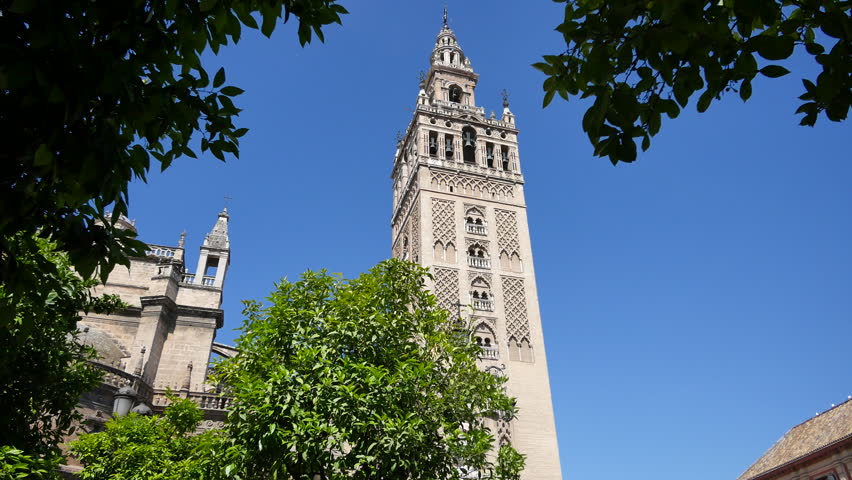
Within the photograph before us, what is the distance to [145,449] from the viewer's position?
13.8 m

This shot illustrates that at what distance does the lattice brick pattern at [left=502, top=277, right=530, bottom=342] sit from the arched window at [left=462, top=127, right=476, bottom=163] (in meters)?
9.42

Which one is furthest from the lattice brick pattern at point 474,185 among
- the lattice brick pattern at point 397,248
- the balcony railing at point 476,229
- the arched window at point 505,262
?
the lattice brick pattern at point 397,248

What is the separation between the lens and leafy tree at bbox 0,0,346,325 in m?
3.45

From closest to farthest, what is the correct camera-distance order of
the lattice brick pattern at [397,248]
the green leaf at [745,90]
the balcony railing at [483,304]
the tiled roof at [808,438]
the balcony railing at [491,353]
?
the green leaf at [745,90] → the tiled roof at [808,438] → the balcony railing at [491,353] → the balcony railing at [483,304] → the lattice brick pattern at [397,248]

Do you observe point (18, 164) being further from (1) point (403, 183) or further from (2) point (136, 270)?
(1) point (403, 183)

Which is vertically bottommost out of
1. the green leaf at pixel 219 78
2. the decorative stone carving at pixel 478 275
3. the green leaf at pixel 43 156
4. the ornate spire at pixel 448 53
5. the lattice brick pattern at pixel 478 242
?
the green leaf at pixel 43 156

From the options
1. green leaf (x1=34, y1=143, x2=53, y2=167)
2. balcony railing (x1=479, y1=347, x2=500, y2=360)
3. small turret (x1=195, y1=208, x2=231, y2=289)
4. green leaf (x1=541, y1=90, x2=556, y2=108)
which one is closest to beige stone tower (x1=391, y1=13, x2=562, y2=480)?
balcony railing (x1=479, y1=347, x2=500, y2=360)

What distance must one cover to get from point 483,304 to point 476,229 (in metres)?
4.87

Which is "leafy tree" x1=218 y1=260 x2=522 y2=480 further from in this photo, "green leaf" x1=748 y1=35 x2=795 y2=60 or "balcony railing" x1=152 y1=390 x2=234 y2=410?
"green leaf" x1=748 y1=35 x2=795 y2=60

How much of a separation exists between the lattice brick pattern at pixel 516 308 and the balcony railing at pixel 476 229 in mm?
3091

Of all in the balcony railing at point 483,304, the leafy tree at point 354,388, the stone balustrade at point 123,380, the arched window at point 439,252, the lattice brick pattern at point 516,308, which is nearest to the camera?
the leafy tree at point 354,388

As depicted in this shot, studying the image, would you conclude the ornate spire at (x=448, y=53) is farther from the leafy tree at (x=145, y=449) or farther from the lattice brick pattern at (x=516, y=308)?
the leafy tree at (x=145, y=449)

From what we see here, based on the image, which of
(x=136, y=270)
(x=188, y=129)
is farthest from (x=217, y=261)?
(x=188, y=129)

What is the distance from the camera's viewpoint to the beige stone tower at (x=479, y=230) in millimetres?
29672
